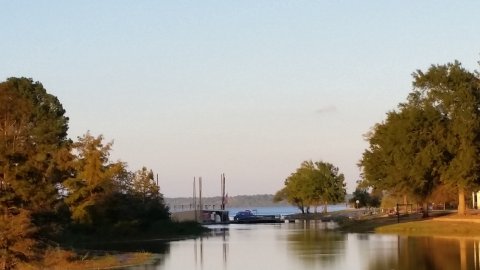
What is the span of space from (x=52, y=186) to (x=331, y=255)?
15.3m

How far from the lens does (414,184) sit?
7612 centimetres

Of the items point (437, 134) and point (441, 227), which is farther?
point (437, 134)

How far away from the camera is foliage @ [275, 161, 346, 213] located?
132500 millimetres

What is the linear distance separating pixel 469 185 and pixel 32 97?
138ft

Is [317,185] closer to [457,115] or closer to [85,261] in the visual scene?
[457,115]

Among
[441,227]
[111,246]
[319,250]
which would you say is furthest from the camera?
[441,227]

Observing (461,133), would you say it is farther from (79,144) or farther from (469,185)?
(79,144)

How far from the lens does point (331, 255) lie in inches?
1843

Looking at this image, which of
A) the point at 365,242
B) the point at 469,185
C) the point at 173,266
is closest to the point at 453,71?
the point at 469,185

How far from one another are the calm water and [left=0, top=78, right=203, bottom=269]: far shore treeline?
6.91 m

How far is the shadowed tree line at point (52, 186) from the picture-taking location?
121 feet

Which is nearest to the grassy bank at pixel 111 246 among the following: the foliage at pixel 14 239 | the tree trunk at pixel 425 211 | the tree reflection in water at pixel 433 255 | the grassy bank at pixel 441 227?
the foliage at pixel 14 239

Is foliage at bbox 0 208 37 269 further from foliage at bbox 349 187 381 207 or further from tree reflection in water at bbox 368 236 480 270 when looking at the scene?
foliage at bbox 349 187 381 207

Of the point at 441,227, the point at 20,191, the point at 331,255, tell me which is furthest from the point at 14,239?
the point at 441,227
